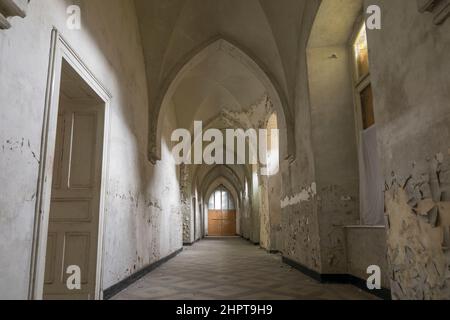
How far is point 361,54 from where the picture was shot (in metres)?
5.69

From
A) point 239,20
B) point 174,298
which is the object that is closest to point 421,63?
point 174,298

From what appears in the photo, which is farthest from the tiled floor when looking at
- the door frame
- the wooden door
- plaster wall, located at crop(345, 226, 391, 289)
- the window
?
the wooden door

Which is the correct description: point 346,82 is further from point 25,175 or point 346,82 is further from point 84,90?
point 25,175

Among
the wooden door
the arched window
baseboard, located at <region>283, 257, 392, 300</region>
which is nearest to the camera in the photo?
baseboard, located at <region>283, 257, 392, 300</region>

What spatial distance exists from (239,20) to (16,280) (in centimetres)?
697

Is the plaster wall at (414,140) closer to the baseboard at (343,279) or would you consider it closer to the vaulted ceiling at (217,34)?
the baseboard at (343,279)

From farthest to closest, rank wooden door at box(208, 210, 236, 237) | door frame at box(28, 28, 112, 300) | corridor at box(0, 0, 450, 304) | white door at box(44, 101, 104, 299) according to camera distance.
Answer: wooden door at box(208, 210, 236, 237)
white door at box(44, 101, 104, 299)
door frame at box(28, 28, 112, 300)
corridor at box(0, 0, 450, 304)

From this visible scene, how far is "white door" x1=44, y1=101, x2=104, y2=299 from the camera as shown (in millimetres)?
4246

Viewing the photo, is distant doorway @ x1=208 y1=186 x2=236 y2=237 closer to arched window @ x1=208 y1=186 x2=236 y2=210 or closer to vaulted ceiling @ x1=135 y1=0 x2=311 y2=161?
arched window @ x1=208 y1=186 x2=236 y2=210

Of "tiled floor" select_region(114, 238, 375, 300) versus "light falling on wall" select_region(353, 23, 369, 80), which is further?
"light falling on wall" select_region(353, 23, 369, 80)

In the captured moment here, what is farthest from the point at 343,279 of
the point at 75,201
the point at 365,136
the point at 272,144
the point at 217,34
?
the point at 272,144

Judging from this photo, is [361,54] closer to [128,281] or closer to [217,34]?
[217,34]
